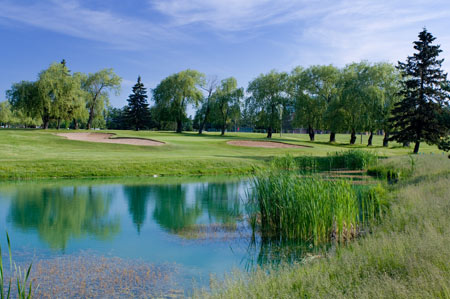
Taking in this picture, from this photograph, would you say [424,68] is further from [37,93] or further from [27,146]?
[37,93]

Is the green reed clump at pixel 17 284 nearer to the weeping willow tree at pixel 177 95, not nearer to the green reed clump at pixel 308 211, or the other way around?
the green reed clump at pixel 308 211

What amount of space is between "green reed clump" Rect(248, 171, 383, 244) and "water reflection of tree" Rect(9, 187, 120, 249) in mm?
4322

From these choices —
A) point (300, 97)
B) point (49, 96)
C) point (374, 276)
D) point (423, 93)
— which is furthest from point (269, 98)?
point (374, 276)

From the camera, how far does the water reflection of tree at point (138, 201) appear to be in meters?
12.3

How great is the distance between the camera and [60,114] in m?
47.2

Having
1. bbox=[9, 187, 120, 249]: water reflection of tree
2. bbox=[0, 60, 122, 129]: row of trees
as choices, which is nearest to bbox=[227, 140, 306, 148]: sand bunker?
bbox=[0, 60, 122, 129]: row of trees

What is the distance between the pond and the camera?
674 centimetres

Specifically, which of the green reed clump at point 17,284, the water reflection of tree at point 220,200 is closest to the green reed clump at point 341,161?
the water reflection of tree at point 220,200

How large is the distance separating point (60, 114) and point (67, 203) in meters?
36.3

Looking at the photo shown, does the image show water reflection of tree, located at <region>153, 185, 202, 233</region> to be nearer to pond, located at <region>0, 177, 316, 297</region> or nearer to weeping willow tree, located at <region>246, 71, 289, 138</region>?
pond, located at <region>0, 177, 316, 297</region>

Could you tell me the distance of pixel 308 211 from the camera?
8781 millimetres

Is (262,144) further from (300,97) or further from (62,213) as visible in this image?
(62,213)

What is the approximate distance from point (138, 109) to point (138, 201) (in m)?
66.7

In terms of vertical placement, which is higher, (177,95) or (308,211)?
(177,95)
